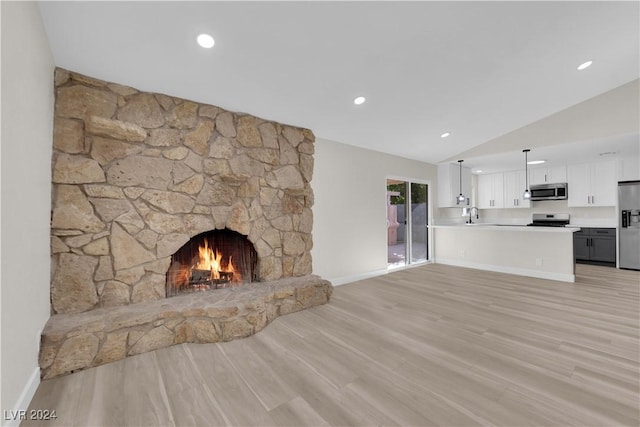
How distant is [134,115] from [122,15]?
0.90m

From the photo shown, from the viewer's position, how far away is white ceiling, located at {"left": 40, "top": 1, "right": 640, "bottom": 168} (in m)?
1.93

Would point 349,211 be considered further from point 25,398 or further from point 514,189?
point 514,189

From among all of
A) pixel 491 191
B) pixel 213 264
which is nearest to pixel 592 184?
pixel 491 191

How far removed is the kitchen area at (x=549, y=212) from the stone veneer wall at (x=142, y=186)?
173 inches

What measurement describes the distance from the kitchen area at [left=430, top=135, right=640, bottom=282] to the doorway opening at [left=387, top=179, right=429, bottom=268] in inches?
23.2

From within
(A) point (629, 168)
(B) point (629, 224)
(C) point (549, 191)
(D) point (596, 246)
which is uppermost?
(A) point (629, 168)

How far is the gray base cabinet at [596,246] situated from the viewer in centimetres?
544

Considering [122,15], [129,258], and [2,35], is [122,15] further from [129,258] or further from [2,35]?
[129,258]

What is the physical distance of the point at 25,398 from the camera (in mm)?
1514

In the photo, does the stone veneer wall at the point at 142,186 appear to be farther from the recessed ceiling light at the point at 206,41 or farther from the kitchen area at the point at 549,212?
the kitchen area at the point at 549,212

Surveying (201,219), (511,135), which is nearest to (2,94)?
(201,219)

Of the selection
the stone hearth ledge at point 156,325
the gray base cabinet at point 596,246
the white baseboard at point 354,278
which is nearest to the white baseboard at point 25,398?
the stone hearth ledge at point 156,325

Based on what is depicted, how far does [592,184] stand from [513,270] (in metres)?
3.04

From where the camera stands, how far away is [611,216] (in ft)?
19.0
